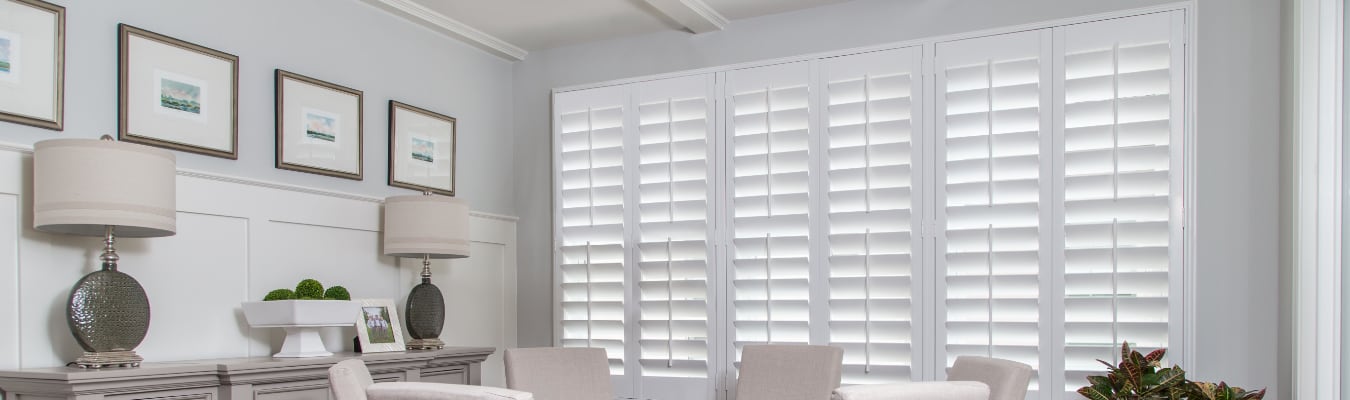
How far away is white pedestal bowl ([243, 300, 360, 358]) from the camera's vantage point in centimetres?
342

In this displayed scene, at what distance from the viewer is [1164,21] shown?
12.2ft

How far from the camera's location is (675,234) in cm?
467

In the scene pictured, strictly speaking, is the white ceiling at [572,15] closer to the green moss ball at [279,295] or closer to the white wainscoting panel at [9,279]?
the green moss ball at [279,295]

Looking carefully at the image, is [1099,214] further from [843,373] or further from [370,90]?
[370,90]

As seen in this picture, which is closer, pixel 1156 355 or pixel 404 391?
pixel 404 391

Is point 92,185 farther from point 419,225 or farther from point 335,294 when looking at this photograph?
point 419,225

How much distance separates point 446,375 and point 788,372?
1.45 metres

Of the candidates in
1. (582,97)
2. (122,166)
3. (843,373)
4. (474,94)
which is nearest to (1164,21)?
(843,373)

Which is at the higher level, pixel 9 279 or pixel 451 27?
pixel 451 27

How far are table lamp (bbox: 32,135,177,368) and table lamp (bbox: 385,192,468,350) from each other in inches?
46.8

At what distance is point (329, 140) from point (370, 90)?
0.36 metres


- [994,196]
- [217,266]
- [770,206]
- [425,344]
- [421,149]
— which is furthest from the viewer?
[421,149]

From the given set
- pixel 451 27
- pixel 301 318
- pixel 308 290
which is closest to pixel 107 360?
pixel 301 318

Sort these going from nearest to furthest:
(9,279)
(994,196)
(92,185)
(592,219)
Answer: (92,185)
(9,279)
(994,196)
(592,219)
